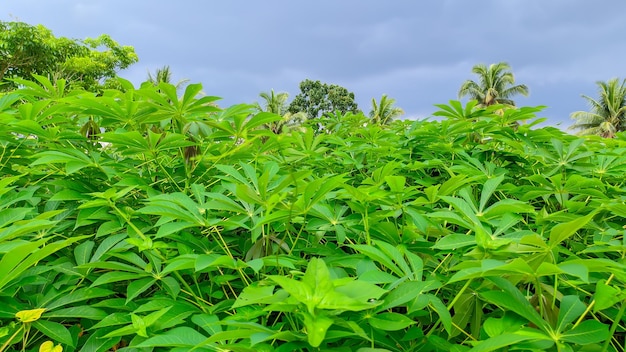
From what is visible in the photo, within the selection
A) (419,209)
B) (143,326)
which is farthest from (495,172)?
(143,326)

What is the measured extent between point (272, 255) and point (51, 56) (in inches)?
513

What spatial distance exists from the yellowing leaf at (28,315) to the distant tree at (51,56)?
411 inches

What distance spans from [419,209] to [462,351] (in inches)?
12.7

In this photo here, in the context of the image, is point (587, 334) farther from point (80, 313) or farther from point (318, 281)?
point (80, 313)

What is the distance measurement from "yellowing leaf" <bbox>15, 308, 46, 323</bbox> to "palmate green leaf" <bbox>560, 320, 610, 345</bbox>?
2.37ft

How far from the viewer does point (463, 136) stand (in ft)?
4.55

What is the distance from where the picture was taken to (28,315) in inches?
23.3

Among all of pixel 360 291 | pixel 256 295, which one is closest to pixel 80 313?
pixel 256 295

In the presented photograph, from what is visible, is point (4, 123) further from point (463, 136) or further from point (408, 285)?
point (463, 136)

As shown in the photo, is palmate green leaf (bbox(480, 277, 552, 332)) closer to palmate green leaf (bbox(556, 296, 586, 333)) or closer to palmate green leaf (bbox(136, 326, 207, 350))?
palmate green leaf (bbox(556, 296, 586, 333))

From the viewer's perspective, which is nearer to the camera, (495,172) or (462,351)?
(462,351)

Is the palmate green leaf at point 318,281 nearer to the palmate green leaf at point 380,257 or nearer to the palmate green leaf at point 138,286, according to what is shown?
the palmate green leaf at point 380,257

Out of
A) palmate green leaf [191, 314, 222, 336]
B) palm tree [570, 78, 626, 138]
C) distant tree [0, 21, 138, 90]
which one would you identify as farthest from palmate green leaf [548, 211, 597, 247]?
palm tree [570, 78, 626, 138]

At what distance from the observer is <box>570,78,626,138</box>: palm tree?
19.7 meters
